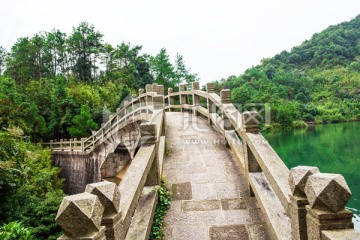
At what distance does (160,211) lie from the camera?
3.72m

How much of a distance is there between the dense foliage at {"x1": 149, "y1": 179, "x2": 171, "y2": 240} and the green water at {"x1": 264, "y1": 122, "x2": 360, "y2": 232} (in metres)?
12.1

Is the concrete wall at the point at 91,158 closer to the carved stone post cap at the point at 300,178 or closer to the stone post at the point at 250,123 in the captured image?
the stone post at the point at 250,123

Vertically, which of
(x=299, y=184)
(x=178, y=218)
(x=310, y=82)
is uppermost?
(x=310, y=82)

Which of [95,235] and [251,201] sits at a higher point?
[95,235]

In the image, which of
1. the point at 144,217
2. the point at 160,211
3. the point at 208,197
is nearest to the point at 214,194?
the point at 208,197

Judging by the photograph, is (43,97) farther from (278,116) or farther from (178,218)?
(278,116)

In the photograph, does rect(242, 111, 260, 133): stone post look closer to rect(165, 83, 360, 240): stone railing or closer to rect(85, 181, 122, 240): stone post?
rect(165, 83, 360, 240): stone railing

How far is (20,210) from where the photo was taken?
735cm

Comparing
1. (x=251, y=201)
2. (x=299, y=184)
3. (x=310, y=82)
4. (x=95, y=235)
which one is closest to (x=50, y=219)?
(x=251, y=201)

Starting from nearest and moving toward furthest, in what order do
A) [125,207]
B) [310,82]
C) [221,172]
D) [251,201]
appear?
[125,207], [251,201], [221,172], [310,82]

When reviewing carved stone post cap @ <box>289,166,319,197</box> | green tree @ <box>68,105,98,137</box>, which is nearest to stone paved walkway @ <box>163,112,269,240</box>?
carved stone post cap @ <box>289,166,319,197</box>

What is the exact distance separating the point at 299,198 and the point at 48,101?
27428 millimetres

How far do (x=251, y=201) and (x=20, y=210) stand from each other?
6633 millimetres

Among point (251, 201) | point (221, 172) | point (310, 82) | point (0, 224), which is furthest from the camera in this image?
point (310, 82)
